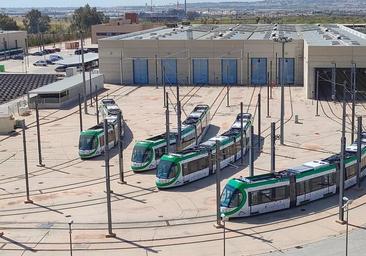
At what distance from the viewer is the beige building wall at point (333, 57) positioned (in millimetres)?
51312

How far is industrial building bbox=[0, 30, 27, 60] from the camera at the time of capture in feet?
309

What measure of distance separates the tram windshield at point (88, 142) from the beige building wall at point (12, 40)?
210 feet

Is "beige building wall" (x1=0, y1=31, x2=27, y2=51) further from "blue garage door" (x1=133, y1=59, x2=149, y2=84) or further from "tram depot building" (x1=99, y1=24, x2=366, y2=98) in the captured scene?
"blue garage door" (x1=133, y1=59, x2=149, y2=84)

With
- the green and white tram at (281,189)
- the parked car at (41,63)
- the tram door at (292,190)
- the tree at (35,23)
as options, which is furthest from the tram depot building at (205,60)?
the tree at (35,23)

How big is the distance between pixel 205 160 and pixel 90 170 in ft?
21.1

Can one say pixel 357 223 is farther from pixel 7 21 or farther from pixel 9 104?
pixel 7 21

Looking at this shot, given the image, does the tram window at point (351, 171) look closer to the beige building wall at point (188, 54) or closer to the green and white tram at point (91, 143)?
the green and white tram at point (91, 143)

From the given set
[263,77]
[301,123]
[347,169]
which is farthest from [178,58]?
[347,169]

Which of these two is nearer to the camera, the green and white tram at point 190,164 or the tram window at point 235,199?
the tram window at point 235,199

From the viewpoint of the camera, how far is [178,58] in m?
63.4

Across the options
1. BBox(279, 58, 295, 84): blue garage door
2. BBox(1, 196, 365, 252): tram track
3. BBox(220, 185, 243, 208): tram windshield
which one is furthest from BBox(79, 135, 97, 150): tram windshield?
BBox(279, 58, 295, 84): blue garage door

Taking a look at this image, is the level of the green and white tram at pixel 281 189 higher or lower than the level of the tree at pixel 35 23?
lower

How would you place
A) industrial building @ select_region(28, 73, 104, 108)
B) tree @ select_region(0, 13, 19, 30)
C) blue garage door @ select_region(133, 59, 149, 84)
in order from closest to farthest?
1. industrial building @ select_region(28, 73, 104, 108)
2. blue garage door @ select_region(133, 59, 149, 84)
3. tree @ select_region(0, 13, 19, 30)

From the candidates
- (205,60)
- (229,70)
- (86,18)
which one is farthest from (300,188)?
(86,18)
